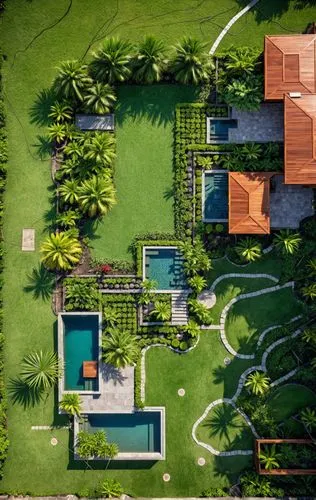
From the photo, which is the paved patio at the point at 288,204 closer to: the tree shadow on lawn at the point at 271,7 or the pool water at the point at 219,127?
the pool water at the point at 219,127

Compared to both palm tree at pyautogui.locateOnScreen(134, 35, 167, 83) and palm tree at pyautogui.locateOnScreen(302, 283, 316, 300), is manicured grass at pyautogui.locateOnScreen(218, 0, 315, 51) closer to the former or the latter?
palm tree at pyautogui.locateOnScreen(134, 35, 167, 83)

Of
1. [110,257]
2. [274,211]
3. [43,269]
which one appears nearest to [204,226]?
[274,211]

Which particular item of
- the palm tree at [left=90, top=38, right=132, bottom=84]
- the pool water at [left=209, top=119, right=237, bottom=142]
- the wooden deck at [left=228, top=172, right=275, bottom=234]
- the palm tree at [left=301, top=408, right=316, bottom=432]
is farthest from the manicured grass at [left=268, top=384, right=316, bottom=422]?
the palm tree at [left=90, top=38, right=132, bottom=84]

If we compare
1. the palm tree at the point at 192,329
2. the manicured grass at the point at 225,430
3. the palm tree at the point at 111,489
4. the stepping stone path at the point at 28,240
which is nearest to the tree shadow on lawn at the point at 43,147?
the stepping stone path at the point at 28,240

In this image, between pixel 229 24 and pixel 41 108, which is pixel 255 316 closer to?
pixel 229 24

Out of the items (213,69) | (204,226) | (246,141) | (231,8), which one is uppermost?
(231,8)

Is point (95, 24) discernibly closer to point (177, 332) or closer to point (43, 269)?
point (43, 269)
